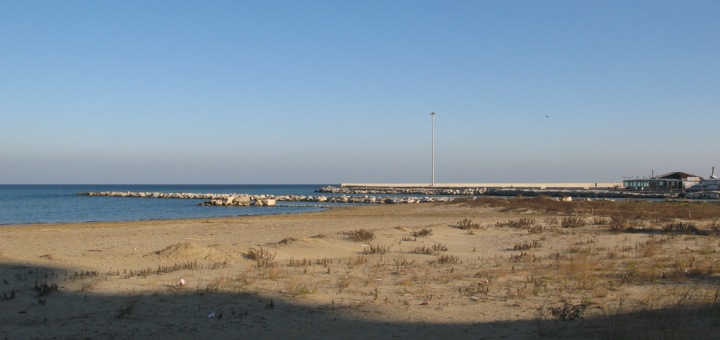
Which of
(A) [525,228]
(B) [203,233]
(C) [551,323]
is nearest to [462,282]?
(C) [551,323]

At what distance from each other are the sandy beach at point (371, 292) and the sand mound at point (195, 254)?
5 cm

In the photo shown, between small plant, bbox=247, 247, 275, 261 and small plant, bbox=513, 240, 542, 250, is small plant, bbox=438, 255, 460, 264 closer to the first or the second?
small plant, bbox=513, 240, 542, 250

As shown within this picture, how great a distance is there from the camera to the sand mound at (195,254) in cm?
1227

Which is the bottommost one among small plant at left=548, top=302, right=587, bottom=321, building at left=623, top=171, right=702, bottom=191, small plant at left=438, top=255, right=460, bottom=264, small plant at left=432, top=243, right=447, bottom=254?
small plant at left=432, top=243, right=447, bottom=254

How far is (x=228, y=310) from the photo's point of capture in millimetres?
7422

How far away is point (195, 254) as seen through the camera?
1247 centimetres

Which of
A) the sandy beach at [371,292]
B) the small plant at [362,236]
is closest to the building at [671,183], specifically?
the sandy beach at [371,292]

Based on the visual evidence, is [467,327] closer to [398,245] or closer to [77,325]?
[77,325]

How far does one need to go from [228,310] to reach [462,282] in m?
4.41

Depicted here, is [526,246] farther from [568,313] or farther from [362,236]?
[568,313]

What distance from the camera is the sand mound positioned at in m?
12.3

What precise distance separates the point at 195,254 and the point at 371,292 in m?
5.90

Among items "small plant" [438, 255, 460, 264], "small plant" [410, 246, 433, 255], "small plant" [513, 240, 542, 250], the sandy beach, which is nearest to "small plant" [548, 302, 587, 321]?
the sandy beach

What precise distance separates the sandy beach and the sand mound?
0.05m
